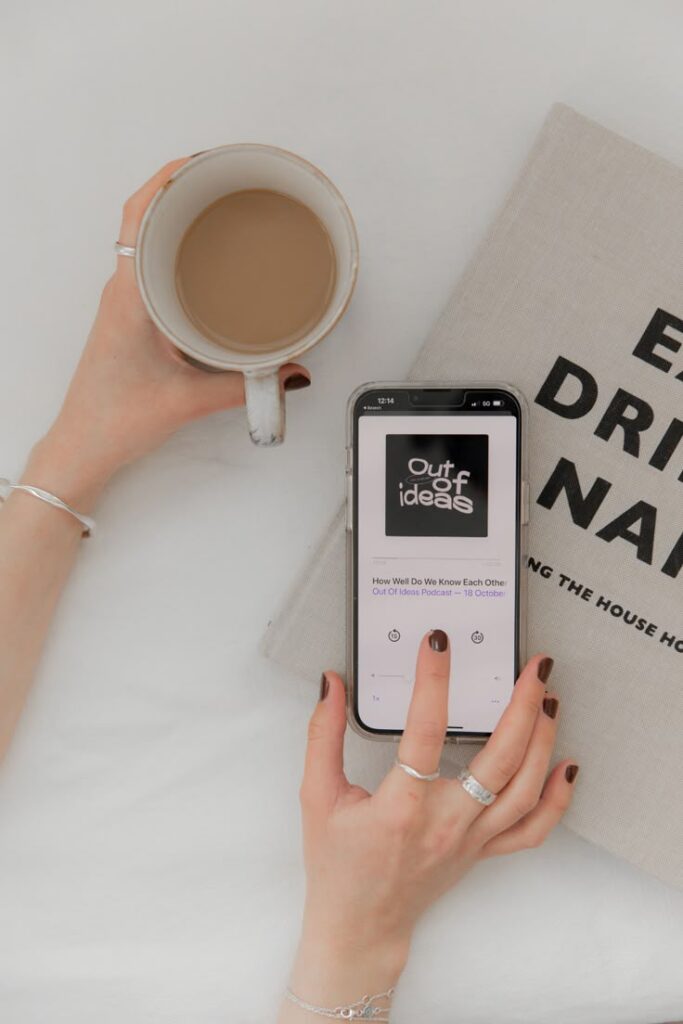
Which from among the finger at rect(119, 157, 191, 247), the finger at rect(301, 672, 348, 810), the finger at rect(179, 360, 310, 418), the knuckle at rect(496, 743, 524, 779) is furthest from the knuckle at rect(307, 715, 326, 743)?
the finger at rect(119, 157, 191, 247)

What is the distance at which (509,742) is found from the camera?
52 centimetres

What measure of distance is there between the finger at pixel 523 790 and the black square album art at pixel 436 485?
0.43ft

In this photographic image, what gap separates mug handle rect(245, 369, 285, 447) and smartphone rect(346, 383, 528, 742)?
0.37ft

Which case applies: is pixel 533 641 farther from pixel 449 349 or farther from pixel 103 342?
pixel 103 342

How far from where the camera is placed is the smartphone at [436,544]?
1.77ft

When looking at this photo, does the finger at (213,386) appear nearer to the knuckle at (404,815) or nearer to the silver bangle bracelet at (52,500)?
the silver bangle bracelet at (52,500)

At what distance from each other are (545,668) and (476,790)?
0.09m

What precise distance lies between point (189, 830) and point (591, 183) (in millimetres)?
519

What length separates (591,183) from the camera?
54 cm

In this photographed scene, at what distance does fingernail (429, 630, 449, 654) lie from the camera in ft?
1.68

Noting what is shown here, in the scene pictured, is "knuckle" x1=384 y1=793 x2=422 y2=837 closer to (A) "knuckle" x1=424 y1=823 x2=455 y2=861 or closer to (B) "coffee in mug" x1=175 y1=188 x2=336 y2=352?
(A) "knuckle" x1=424 y1=823 x2=455 y2=861

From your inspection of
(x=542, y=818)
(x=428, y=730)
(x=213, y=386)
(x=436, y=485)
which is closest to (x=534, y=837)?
(x=542, y=818)

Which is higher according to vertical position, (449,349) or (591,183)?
(591,183)

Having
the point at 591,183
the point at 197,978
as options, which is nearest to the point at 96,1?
the point at 591,183
